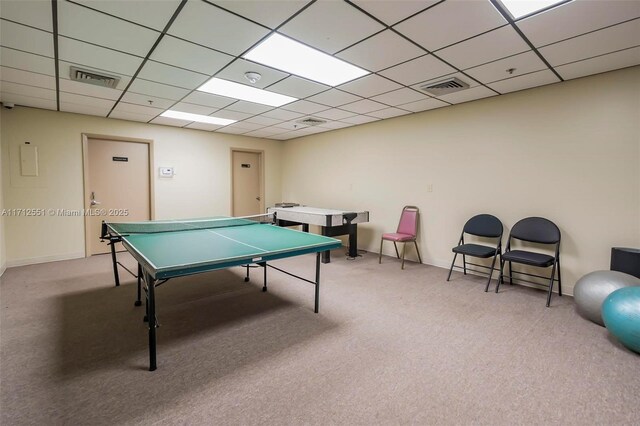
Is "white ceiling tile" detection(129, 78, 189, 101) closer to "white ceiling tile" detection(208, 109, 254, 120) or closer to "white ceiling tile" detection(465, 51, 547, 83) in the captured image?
"white ceiling tile" detection(208, 109, 254, 120)

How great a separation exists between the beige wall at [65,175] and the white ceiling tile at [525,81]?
535 cm

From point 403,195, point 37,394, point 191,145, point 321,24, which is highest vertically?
point 321,24

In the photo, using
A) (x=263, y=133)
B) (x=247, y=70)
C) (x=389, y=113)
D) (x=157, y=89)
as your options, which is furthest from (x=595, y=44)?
(x=263, y=133)

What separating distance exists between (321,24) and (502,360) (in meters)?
2.80

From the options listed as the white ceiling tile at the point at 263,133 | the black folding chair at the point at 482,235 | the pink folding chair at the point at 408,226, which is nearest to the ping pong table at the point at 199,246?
the black folding chair at the point at 482,235

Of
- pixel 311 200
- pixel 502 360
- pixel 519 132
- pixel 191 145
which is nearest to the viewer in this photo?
pixel 502 360

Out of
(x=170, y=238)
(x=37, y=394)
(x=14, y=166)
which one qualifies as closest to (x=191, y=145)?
(x=14, y=166)

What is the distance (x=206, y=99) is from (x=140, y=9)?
2.12m

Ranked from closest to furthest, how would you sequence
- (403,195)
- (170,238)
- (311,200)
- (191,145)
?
(170,238), (403,195), (191,145), (311,200)

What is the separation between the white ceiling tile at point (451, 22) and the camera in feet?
6.72

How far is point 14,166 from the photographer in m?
4.49

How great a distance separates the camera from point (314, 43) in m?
2.55

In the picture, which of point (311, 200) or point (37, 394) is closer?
point (37, 394)

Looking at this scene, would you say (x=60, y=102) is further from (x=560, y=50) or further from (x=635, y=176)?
(x=635, y=176)
